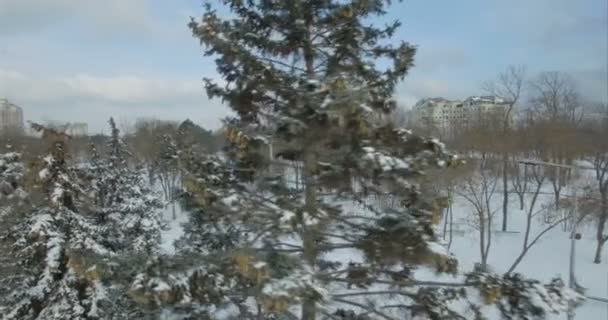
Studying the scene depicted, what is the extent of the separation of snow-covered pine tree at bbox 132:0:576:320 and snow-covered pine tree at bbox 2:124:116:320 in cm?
464

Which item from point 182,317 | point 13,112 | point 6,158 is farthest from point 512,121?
point 13,112

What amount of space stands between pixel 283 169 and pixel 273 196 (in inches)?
15.9

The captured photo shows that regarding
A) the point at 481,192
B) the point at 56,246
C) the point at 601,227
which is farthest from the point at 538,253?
the point at 56,246

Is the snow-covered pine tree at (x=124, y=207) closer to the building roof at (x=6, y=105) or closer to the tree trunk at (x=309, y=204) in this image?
the tree trunk at (x=309, y=204)

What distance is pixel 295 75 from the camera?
558cm

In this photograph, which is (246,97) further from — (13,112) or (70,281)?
(13,112)

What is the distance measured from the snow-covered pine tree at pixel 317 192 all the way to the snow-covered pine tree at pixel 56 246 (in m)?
4.64

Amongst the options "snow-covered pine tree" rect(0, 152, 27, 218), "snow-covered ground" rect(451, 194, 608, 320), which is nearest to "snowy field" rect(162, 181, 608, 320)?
"snow-covered ground" rect(451, 194, 608, 320)

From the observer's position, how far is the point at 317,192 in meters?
5.48

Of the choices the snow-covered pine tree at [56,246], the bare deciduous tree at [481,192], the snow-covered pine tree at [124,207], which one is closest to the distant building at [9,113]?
the snow-covered pine tree at [124,207]

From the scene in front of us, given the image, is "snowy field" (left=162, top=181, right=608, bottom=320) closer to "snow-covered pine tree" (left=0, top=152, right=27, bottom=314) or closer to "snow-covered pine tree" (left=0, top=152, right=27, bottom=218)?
"snow-covered pine tree" (left=0, top=152, right=27, bottom=314)

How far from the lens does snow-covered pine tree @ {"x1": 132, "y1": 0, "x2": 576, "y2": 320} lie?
4.48 meters

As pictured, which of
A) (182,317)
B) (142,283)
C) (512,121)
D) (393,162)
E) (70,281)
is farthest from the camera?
(512,121)

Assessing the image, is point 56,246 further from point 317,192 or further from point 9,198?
point 317,192
